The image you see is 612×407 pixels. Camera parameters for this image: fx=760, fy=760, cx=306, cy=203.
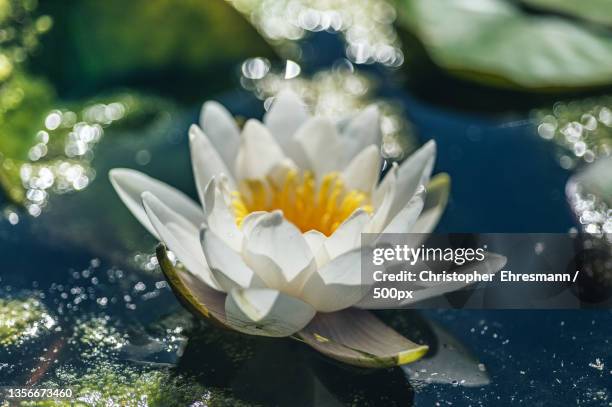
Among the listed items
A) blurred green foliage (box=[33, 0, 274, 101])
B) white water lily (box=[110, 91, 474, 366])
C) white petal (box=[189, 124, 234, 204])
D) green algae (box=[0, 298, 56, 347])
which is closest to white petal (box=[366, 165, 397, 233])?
white water lily (box=[110, 91, 474, 366])

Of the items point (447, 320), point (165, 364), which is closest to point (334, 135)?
point (447, 320)

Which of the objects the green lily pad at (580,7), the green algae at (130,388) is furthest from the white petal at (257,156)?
the green lily pad at (580,7)

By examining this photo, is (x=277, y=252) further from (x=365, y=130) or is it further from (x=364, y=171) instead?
(x=365, y=130)

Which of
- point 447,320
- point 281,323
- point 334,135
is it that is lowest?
point 447,320

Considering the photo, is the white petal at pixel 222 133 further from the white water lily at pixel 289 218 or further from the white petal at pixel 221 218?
the white petal at pixel 221 218

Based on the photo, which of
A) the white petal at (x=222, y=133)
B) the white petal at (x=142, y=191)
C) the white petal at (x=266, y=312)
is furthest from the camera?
the white petal at (x=222, y=133)

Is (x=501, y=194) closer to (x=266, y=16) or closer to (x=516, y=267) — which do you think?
(x=516, y=267)

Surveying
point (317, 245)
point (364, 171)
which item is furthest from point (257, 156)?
point (317, 245)
